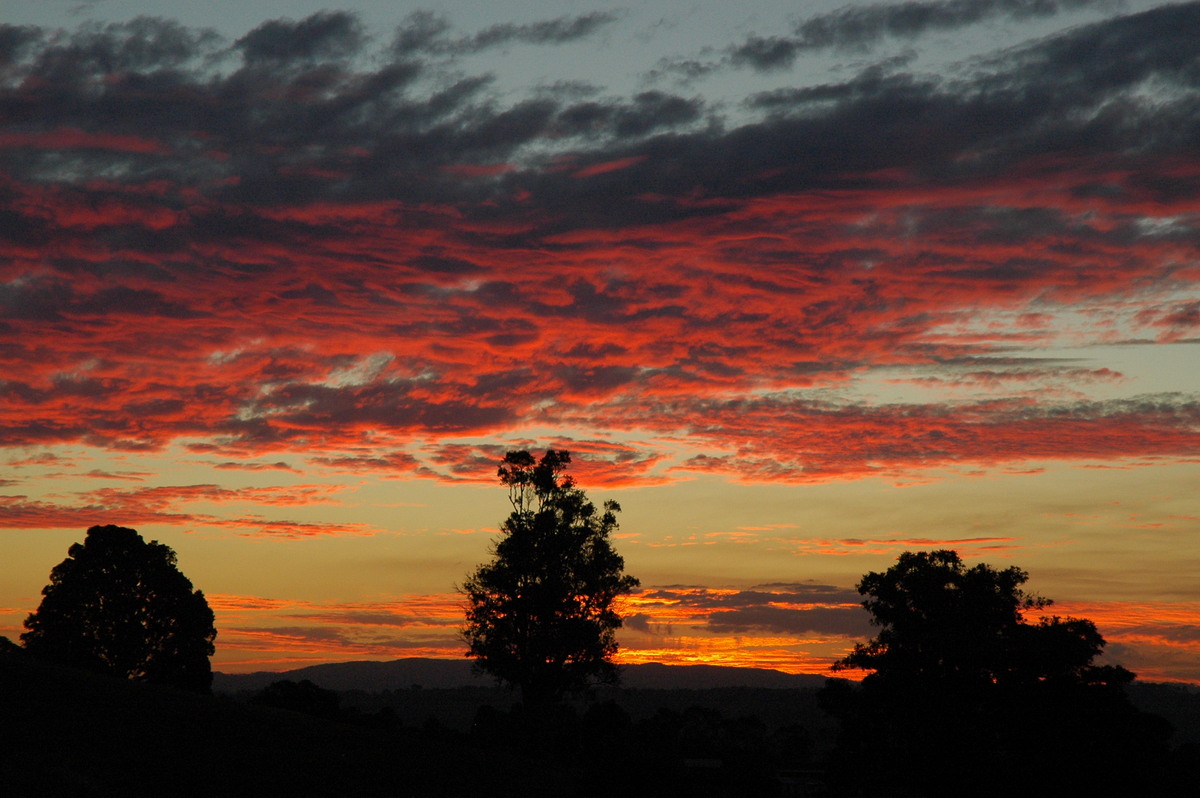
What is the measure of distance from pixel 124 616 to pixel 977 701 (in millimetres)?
50711

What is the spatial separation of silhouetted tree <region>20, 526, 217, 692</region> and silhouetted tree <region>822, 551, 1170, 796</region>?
4043 centimetres

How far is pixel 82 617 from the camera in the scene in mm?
68000

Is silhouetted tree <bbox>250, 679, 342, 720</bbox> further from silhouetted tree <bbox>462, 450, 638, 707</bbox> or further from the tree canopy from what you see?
the tree canopy

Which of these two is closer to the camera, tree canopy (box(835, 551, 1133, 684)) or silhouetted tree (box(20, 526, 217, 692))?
tree canopy (box(835, 551, 1133, 684))

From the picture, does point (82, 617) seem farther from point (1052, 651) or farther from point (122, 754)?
point (1052, 651)

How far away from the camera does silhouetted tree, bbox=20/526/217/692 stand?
219 ft

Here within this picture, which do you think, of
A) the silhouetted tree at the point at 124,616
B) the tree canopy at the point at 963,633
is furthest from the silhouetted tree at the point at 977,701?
the silhouetted tree at the point at 124,616

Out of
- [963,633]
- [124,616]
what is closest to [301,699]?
[124,616]

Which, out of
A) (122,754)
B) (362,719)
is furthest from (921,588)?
(362,719)

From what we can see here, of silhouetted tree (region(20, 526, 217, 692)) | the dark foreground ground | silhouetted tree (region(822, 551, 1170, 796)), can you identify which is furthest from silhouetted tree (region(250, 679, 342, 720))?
silhouetted tree (region(822, 551, 1170, 796))

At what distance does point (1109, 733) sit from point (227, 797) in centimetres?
3798

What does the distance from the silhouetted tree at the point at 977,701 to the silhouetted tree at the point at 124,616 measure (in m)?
40.4

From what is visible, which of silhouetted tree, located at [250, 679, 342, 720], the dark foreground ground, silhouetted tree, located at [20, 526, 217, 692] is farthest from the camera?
silhouetted tree, located at [250, 679, 342, 720]

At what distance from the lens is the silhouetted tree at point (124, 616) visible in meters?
66.9
